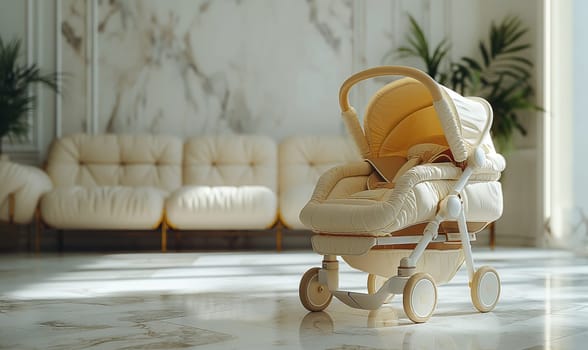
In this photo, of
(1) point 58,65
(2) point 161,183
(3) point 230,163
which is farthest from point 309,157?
(1) point 58,65

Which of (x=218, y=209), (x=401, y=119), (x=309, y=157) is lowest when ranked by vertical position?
(x=218, y=209)

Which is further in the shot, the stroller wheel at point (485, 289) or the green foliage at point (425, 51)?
the green foliage at point (425, 51)

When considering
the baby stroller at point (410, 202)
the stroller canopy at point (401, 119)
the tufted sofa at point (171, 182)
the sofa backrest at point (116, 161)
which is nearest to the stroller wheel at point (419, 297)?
the baby stroller at point (410, 202)

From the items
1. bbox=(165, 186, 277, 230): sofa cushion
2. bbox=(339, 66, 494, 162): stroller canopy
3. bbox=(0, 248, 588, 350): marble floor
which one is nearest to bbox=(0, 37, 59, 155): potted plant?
bbox=(165, 186, 277, 230): sofa cushion

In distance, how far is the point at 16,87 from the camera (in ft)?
18.9

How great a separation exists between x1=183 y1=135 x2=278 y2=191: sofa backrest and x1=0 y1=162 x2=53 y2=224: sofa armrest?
47.7 inches

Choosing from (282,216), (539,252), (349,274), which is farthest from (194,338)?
(539,252)

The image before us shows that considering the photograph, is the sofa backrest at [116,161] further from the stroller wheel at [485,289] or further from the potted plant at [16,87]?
the stroller wheel at [485,289]

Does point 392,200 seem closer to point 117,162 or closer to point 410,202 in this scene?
point 410,202

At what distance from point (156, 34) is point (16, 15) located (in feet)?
3.74

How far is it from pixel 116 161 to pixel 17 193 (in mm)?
929

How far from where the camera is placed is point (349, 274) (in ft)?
12.4

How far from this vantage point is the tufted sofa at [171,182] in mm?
5062

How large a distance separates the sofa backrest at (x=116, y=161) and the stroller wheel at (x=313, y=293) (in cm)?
331
